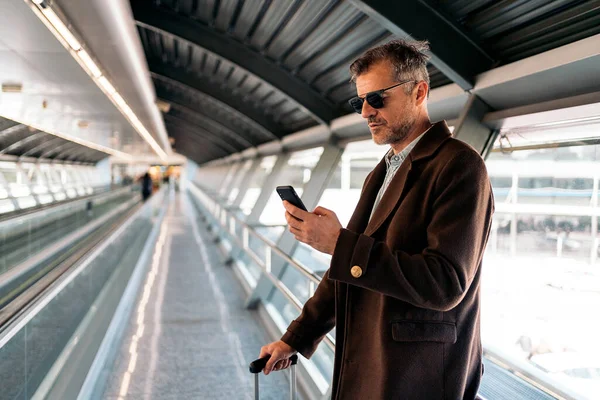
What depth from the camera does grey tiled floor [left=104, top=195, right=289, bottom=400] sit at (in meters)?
4.37

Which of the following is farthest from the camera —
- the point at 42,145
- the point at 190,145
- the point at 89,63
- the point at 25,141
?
the point at 190,145

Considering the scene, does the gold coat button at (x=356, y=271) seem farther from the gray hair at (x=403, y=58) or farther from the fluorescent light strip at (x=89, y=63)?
the fluorescent light strip at (x=89, y=63)

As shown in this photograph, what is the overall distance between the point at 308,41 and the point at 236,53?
1000 millimetres

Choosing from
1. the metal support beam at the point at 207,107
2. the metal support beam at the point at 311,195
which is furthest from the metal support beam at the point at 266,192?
the metal support beam at the point at 311,195

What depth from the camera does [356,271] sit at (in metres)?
1.27

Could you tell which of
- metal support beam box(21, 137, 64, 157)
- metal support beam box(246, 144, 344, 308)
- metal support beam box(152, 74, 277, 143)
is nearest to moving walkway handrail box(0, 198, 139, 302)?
metal support beam box(246, 144, 344, 308)

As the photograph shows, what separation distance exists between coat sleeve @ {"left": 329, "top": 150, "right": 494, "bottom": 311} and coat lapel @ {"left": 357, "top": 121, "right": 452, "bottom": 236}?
3.9 inches

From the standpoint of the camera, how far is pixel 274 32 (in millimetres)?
4961

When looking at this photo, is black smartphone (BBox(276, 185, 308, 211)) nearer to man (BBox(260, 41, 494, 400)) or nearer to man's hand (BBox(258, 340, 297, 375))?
man (BBox(260, 41, 494, 400))

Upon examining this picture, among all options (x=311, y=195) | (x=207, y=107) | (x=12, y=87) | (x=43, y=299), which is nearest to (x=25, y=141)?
(x=207, y=107)

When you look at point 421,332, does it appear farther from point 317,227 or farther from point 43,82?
point 43,82

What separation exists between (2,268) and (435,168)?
20.5ft

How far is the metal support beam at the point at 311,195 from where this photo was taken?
6156mm

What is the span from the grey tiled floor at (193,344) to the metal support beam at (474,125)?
2.54m
